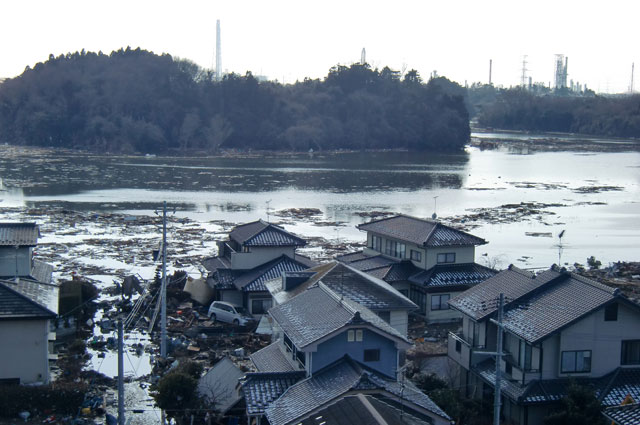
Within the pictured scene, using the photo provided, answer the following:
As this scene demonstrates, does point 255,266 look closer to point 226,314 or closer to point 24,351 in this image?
point 226,314

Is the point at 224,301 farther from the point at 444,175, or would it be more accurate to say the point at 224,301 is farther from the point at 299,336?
the point at 444,175

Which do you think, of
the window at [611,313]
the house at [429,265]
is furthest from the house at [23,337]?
the house at [429,265]

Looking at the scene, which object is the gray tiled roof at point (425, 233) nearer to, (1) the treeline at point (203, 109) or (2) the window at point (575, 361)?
(2) the window at point (575, 361)

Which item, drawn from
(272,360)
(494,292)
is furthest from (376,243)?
(272,360)

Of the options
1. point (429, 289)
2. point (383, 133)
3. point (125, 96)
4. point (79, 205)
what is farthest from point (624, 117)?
point (429, 289)

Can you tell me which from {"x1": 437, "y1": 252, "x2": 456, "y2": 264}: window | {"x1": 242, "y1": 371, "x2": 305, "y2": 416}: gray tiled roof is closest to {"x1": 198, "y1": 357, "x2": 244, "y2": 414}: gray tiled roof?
{"x1": 242, "y1": 371, "x2": 305, "y2": 416}: gray tiled roof

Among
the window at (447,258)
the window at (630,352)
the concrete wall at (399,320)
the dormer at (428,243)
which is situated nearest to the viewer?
the window at (630,352)
